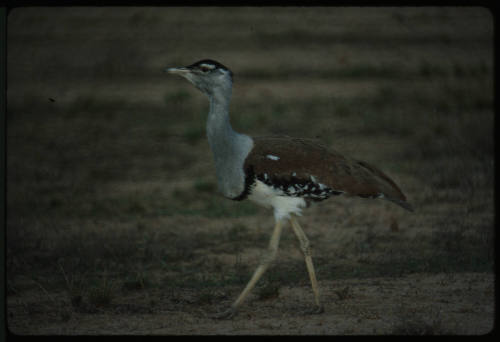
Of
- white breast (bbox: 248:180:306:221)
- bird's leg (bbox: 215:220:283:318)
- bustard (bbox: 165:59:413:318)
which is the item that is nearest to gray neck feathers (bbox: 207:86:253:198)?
bustard (bbox: 165:59:413:318)

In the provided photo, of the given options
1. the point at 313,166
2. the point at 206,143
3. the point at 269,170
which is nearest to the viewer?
the point at 269,170

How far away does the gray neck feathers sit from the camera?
4.91 metres

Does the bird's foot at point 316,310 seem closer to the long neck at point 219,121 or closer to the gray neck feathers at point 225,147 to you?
the gray neck feathers at point 225,147

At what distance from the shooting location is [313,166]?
16.5ft

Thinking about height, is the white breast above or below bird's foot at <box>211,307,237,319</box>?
above

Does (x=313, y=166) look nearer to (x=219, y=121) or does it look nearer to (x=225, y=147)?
(x=225, y=147)

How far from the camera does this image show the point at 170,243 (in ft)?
23.6

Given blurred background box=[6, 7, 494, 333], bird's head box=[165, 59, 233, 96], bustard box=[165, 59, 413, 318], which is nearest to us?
bustard box=[165, 59, 413, 318]

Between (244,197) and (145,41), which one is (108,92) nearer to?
(145,41)

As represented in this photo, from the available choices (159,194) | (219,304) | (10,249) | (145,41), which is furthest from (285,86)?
(219,304)

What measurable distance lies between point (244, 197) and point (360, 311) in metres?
1.29

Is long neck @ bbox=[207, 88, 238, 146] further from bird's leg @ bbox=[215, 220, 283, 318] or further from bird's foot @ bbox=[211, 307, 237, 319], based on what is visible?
bird's foot @ bbox=[211, 307, 237, 319]

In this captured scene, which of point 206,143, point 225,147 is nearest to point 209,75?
point 225,147

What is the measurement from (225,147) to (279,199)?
586mm
